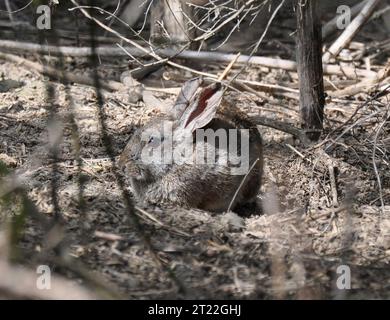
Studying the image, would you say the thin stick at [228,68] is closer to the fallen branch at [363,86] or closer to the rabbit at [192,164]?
the fallen branch at [363,86]

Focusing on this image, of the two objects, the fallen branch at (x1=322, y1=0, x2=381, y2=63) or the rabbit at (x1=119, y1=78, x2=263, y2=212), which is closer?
the rabbit at (x1=119, y1=78, x2=263, y2=212)

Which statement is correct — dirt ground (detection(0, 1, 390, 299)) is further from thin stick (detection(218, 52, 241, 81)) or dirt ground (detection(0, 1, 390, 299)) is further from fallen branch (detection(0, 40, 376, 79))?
thin stick (detection(218, 52, 241, 81))

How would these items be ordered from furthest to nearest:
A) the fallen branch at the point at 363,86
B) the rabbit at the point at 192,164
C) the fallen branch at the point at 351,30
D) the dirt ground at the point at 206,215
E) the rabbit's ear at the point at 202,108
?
the fallen branch at the point at 351,30
the fallen branch at the point at 363,86
the rabbit at the point at 192,164
the rabbit's ear at the point at 202,108
the dirt ground at the point at 206,215

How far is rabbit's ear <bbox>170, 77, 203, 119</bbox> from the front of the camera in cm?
596

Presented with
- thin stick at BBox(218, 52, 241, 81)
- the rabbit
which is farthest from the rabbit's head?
thin stick at BBox(218, 52, 241, 81)

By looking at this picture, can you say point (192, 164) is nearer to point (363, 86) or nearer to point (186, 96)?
point (186, 96)

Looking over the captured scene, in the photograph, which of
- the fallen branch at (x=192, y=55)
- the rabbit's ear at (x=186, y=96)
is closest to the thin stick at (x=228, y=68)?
the fallen branch at (x=192, y=55)

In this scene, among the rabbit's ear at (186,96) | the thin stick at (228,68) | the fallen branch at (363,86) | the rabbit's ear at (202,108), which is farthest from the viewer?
the fallen branch at (363,86)

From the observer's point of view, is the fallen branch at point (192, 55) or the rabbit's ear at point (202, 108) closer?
the rabbit's ear at point (202, 108)

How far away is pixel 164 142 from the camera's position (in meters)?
5.84

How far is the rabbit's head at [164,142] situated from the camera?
5.72 meters

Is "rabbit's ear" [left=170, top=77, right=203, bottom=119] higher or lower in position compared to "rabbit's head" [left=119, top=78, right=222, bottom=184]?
higher
